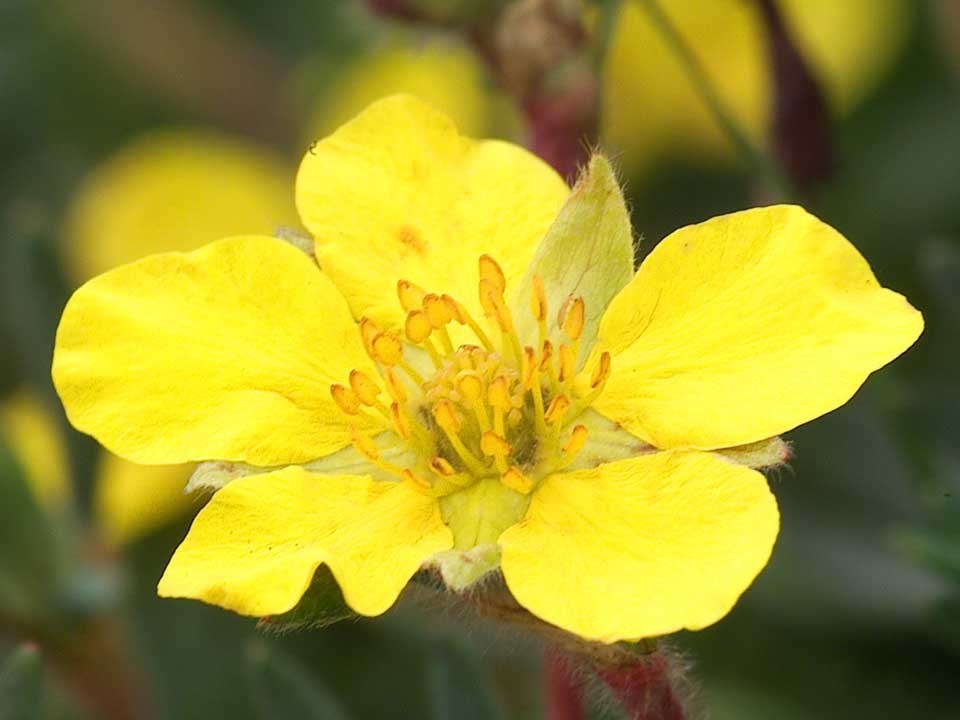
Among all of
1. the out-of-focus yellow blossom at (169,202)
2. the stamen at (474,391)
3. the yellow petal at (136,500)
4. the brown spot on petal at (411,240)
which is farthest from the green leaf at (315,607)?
the out-of-focus yellow blossom at (169,202)

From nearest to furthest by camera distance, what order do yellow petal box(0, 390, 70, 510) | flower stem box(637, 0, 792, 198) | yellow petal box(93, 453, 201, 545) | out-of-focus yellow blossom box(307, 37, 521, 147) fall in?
flower stem box(637, 0, 792, 198), yellow petal box(0, 390, 70, 510), yellow petal box(93, 453, 201, 545), out-of-focus yellow blossom box(307, 37, 521, 147)

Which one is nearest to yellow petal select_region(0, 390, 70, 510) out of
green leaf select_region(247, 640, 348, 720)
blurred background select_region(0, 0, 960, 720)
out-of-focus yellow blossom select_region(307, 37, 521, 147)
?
blurred background select_region(0, 0, 960, 720)

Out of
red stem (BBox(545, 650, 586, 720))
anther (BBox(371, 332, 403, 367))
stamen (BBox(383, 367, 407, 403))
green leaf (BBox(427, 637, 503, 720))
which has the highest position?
anther (BBox(371, 332, 403, 367))

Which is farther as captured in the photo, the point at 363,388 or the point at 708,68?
the point at 708,68

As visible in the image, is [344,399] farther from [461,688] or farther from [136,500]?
[136,500]

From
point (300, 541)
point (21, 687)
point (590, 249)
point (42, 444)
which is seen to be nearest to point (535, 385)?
point (590, 249)

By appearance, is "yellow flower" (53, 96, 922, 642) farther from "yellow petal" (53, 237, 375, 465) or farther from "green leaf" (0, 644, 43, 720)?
"green leaf" (0, 644, 43, 720)

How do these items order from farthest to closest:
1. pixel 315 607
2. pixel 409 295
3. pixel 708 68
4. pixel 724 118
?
pixel 708 68, pixel 724 118, pixel 409 295, pixel 315 607
